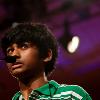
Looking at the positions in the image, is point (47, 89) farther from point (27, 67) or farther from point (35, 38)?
point (35, 38)

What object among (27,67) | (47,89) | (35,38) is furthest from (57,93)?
(35,38)

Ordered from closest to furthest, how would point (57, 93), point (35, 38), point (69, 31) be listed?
point (57, 93)
point (35, 38)
point (69, 31)

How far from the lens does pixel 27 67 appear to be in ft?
5.84

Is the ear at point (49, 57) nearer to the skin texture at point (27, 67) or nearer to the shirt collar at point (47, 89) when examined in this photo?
the skin texture at point (27, 67)

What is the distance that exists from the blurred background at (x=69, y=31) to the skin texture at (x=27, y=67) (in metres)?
2.30

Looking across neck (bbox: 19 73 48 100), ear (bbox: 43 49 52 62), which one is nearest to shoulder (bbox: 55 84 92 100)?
neck (bbox: 19 73 48 100)

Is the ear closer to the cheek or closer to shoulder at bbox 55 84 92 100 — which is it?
the cheek

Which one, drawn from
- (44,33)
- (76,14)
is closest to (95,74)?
(76,14)

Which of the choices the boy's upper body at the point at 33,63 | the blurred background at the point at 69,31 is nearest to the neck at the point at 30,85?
the boy's upper body at the point at 33,63

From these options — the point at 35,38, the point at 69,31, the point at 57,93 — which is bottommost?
the point at 57,93

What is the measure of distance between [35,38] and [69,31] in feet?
8.45

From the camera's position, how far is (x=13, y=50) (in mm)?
1823

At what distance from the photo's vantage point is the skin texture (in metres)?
1.77

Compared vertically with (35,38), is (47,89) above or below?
below
